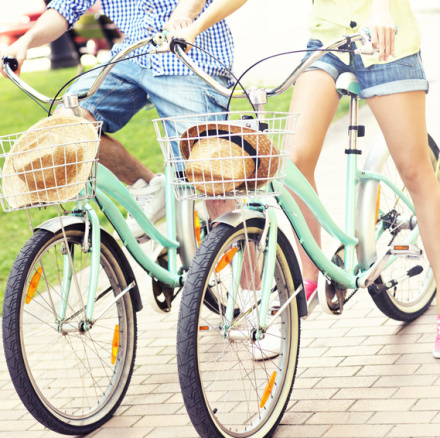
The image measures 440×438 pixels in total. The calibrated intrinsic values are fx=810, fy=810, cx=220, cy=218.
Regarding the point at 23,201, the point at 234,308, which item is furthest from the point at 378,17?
the point at 23,201

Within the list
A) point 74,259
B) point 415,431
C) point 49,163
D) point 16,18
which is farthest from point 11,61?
point 16,18

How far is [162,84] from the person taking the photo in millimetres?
3635

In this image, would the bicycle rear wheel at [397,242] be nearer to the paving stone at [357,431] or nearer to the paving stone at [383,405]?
the paving stone at [383,405]

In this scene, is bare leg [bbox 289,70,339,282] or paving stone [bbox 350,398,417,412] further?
bare leg [bbox 289,70,339,282]

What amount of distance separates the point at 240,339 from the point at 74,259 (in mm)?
852

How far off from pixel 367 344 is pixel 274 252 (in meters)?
1.16

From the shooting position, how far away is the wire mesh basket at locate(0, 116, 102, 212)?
2.78 metres

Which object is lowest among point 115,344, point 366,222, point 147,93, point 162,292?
point 115,344

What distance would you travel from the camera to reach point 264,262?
9.91ft

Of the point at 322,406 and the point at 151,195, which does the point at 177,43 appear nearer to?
the point at 151,195

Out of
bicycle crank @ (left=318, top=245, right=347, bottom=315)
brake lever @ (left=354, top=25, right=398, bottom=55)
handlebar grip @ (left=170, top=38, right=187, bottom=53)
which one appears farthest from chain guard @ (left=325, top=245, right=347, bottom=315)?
handlebar grip @ (left=170, top=38, right=187, bottom=53)

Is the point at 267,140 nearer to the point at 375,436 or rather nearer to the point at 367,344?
the point at 375,436

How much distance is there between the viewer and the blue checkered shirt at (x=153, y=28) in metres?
3.61

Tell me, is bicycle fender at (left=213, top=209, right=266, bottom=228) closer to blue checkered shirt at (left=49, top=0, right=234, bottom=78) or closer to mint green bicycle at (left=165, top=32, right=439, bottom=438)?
mint green bicycle at (left=165, top=32, right=439, bottom=438)
